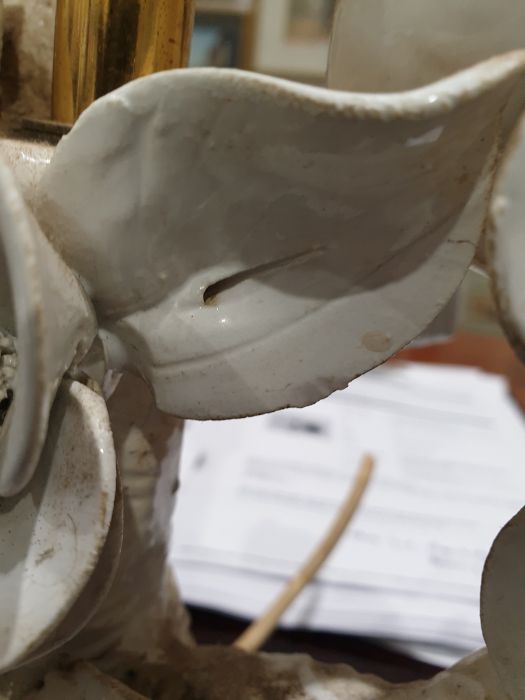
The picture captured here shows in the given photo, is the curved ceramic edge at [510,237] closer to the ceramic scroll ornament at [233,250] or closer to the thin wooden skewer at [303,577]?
the ceramic scroll ornament at [233,250]

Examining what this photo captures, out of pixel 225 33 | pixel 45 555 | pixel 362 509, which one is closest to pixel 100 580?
pixel 45 555

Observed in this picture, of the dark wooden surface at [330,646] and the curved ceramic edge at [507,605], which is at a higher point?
the curved ceramic edge at [507,605]

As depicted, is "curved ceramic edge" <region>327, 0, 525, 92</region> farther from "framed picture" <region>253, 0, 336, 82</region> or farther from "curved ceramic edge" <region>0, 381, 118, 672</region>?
"framed picture" <region>253, 0, 336, 82</region>

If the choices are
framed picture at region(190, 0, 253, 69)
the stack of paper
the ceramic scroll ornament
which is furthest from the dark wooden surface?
framed picture at region(190, 0, 253, 69)

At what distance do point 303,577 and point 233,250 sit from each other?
13.4 inches

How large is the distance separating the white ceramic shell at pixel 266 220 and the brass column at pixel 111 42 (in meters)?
0.06

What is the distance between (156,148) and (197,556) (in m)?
0.39

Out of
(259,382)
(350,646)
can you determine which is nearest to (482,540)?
(350,646)

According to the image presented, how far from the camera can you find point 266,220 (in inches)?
6.6

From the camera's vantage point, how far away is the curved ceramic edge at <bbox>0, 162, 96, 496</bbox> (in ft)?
0.44

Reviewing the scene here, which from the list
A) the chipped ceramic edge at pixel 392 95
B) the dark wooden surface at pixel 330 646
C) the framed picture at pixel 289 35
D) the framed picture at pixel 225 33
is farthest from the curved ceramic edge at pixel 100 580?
the framed picture at pixel 289 35

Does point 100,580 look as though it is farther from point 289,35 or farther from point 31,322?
point 289,35

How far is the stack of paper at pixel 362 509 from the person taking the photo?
0.46 m

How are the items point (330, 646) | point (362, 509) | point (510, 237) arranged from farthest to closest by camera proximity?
1. point (362, 509)
2. point (330, 646)
3. point (510, 237)
